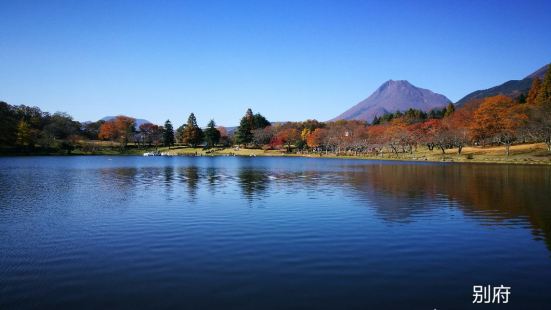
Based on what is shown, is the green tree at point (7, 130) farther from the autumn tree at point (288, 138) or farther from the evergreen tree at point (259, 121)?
the autumn tree at point (288, 138)

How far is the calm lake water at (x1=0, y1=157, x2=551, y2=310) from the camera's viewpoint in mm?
9680

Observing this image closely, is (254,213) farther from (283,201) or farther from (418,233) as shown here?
(418,233)

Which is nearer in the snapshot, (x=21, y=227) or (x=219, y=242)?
(x=219, y=242)

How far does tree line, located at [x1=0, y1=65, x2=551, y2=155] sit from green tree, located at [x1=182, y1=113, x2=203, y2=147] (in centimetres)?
38

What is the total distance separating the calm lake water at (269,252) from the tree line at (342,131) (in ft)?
255

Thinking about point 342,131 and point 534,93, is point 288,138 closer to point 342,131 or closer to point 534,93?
point 342,131

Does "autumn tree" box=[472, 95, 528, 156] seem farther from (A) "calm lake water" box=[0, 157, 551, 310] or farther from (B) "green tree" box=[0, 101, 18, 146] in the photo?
(B) "green tree" box=[0, 101, 18, 146]

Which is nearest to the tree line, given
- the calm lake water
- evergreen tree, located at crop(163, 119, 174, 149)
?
evergreen tree, located at crop(163, 119, 174, 149)

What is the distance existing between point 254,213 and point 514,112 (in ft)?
306

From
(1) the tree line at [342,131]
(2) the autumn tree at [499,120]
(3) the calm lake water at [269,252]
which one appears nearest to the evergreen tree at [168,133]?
(1) the tree line at [342,131]

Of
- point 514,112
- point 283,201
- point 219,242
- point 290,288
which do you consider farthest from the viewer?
point 514,112

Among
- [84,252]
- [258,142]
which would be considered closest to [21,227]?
[84,252]

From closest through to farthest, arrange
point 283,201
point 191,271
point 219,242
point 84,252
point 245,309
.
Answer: point 245,309
point 191,271
point 84,252
point 219,242
point 283,201

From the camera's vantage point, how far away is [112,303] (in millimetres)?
9148
